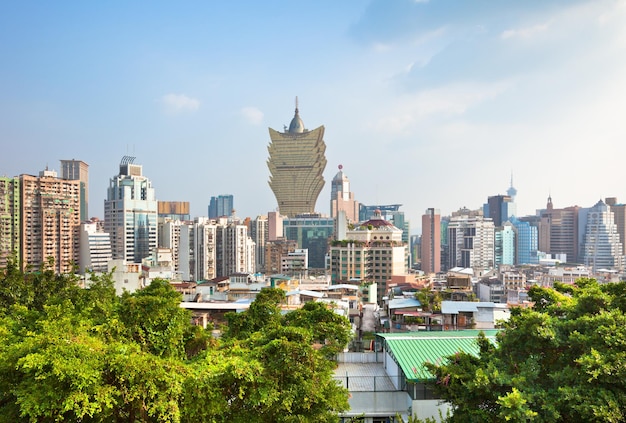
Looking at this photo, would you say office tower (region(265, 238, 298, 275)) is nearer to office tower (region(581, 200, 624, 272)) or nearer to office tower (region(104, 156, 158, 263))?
office tower (region(104, 156, 158, 263))

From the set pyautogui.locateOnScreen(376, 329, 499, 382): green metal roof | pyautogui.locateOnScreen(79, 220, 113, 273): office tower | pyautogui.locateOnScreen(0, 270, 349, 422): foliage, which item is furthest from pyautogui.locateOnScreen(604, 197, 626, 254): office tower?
pyautogui.locateOnScreen(0, 270, 349, 422): foliage

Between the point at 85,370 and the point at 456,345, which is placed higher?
the point at 85,370

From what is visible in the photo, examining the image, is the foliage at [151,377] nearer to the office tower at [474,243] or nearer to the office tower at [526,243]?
the office tower at [474,243]

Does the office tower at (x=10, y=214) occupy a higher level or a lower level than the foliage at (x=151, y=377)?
higher

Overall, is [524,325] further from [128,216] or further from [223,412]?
[128,216]

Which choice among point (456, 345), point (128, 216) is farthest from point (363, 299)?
point (128, 216)

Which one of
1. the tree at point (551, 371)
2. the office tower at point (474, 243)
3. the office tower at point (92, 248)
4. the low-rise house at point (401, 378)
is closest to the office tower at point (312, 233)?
the office tower at point (474, 243)
